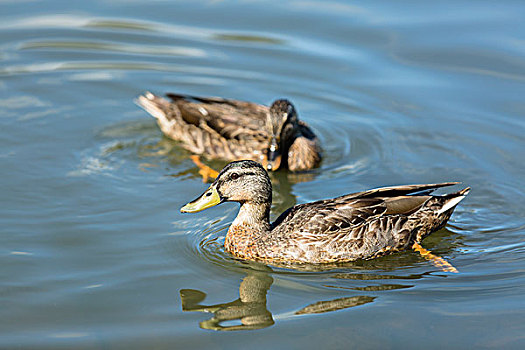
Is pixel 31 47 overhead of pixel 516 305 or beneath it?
overhead

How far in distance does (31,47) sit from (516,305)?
33.1 ft

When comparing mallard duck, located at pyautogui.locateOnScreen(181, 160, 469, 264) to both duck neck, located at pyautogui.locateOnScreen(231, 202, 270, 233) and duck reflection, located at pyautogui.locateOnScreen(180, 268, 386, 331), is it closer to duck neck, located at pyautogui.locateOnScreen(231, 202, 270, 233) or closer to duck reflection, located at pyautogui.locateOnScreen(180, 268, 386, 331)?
duck neck, located at pyautogui.locateOnScreen(231, 202, 270, 233)

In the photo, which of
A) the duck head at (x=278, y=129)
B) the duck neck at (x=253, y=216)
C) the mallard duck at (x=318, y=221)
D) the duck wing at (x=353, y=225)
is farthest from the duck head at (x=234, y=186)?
the duck head at (x=278, y=129)

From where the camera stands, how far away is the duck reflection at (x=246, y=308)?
684cm

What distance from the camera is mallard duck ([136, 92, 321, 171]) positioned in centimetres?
1066

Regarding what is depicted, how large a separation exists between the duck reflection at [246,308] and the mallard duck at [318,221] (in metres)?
0.67

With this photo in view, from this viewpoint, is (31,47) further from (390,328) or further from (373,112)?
(390,328)

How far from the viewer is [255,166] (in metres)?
8.06

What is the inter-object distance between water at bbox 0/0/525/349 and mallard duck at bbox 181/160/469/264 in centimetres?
24

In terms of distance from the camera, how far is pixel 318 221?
8.06m

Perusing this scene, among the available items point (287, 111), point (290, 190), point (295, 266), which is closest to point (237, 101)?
point (287, 111)

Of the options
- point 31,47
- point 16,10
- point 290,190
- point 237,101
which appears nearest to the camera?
point 290,190

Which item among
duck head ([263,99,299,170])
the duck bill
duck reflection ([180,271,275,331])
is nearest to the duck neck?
the duck bill

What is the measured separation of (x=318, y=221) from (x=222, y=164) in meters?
3.27
